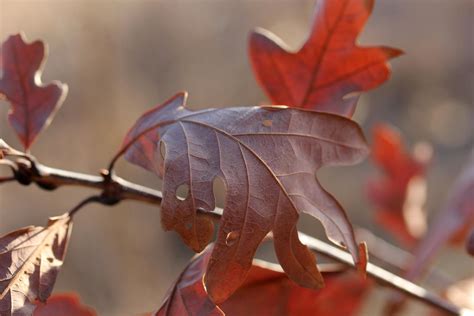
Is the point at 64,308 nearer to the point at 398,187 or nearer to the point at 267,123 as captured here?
the point at 267,123

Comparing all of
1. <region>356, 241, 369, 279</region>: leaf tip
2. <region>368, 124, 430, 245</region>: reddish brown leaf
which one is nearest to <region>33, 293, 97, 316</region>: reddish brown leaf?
<region>356, 241, 369, 279</region>: leaf tip

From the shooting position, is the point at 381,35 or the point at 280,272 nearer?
the point at 280,272

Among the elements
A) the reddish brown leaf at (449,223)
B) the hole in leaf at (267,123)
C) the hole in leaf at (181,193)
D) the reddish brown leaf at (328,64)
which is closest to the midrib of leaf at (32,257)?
the hole in leaf at (181,193)

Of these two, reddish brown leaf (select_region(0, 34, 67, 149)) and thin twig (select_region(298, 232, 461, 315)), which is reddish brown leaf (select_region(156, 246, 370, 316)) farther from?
reddish brown leaf (select_region(0, 34, 67, 149))

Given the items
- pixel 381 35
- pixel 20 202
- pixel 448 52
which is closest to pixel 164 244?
pixel 20 202

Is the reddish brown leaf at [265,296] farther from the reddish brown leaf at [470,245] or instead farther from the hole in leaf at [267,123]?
the reddish brown leaf at [470,245]

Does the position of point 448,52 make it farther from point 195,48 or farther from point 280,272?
point 280,272

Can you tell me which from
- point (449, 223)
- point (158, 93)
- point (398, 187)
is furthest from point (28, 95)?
point (158, 93)
